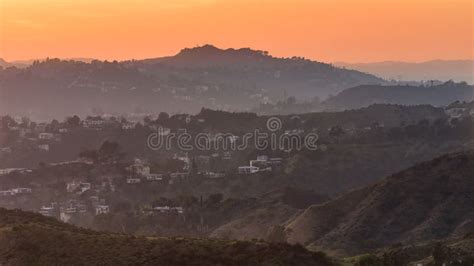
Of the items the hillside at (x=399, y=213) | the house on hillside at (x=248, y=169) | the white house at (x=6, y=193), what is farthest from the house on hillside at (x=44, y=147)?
the hillside at (x=399, y=213)

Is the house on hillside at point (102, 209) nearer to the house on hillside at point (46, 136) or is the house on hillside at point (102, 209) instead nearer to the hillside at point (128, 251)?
the house on hillside at point (46, 136)

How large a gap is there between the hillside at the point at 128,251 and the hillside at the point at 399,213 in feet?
74.8

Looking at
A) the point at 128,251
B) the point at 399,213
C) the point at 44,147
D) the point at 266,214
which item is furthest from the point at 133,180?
the point at 128,251

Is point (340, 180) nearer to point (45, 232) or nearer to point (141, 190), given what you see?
point (141, 190)

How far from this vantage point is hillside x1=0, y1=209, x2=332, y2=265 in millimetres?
31969

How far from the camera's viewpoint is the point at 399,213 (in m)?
62.2

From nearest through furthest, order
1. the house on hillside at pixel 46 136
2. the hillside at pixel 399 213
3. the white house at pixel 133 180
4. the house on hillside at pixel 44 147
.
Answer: the hillside at pixel 399 213, the white house at pixel 133 180, the house on hillside at pixel 44 147, the house on hillside at pixel 46 136

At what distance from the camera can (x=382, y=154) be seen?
10825cm

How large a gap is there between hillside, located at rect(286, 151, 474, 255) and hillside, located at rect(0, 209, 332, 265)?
2281 cm

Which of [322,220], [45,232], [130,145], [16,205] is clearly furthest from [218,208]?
[130,145]

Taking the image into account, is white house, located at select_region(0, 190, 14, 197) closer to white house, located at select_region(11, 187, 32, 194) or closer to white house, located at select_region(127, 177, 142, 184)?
white house, located at select_region(11, 187, 32, 194)

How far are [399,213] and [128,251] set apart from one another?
34.3 metres

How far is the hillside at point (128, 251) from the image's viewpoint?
105 ft

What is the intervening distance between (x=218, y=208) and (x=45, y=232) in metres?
45.3
